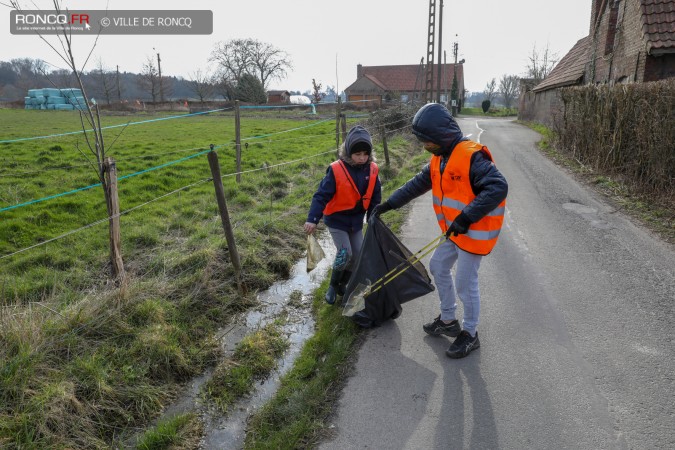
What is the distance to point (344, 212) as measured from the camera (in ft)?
14.0

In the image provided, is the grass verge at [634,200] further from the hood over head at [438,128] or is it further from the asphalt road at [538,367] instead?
the hood over head at [438,128]

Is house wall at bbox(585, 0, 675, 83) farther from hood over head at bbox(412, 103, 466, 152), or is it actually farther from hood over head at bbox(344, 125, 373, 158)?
hood over head at bbox(412, 103, 466, 152)

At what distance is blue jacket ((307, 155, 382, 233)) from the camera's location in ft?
13.4

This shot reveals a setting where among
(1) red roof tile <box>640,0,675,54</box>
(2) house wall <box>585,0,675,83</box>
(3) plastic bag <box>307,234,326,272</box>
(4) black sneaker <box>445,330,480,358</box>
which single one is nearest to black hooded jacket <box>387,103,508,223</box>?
(4) black sneaker <box>445,330,480,358</box>

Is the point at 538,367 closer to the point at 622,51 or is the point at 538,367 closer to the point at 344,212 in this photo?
the point at 344,212

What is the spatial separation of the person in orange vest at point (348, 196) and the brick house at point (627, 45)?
1205 cm

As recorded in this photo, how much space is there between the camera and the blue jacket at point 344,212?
13.4 ft

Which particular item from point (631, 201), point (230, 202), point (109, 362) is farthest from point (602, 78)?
point (109, 362)

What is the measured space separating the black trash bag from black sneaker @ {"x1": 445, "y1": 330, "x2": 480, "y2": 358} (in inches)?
21.8

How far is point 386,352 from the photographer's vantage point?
366 centimetres

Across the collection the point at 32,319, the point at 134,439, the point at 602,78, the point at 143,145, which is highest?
the point at 602,78

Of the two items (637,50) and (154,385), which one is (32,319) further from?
(637,50)

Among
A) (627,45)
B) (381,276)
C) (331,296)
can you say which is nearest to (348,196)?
(381,276)

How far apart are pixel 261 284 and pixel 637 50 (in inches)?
528
